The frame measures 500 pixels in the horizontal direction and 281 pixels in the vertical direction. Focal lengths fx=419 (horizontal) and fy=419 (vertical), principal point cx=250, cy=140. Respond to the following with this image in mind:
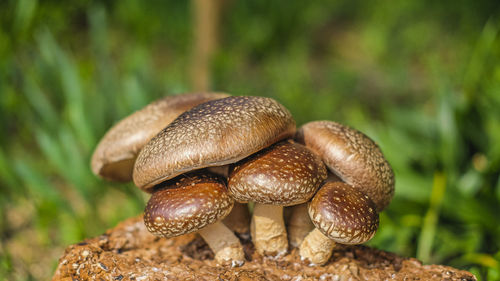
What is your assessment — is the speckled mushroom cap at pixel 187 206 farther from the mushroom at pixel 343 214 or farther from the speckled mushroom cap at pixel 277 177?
the mushroom at pixel 343 214

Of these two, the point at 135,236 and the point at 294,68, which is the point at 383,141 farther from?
the point at 294,68

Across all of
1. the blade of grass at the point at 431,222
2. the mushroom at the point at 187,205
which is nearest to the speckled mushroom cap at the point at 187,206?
the mushroom at the point at 187,205

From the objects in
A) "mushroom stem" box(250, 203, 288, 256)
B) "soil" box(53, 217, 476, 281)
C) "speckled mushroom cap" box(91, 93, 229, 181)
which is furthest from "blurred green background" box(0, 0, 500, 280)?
"mushroom stem" box(250, 203, 288, 256)

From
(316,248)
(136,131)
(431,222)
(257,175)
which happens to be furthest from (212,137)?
(431,222)

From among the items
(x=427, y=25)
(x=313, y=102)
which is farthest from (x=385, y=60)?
(x=313, y=102)

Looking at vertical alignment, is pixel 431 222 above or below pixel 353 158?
below

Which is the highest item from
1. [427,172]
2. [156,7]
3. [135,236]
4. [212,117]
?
[156,7]

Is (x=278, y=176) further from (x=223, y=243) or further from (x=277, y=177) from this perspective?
(x=223, y=243)

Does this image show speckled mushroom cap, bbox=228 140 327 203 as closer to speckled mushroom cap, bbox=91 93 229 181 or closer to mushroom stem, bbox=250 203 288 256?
mushroom stem, bbox=250 203 288 256
